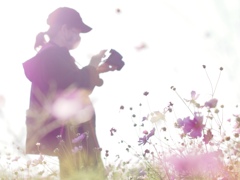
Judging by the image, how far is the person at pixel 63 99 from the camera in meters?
2.56

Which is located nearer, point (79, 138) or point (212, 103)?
point (212, 103)

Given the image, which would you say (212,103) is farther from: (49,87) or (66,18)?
(66,18)

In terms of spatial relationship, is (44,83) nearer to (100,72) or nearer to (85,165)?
(100,72)

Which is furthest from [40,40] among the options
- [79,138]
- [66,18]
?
[79,138]

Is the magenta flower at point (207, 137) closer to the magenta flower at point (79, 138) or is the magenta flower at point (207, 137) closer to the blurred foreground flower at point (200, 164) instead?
the blurred foreground flower at point (200, 164)

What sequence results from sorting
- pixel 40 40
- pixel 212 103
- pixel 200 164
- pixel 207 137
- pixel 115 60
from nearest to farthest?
pixel 212 103 < pixel 207 137 < pixel 200 164 < pixel 115 60 < pixel 40 40

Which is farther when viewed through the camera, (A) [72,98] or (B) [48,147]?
(B) [48,147]

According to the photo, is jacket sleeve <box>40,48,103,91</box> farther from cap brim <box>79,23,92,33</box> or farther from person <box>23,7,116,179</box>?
cap brim <box>79,23,92,33</box>

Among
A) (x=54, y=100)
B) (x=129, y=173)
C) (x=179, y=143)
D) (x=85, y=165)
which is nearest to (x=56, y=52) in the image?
(x=54, y=100)

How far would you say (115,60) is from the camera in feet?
8.93

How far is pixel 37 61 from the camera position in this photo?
8.68 feet

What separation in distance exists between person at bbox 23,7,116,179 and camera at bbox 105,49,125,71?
3 cm

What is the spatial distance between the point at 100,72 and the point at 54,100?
0.36m

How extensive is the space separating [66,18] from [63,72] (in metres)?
0.38
